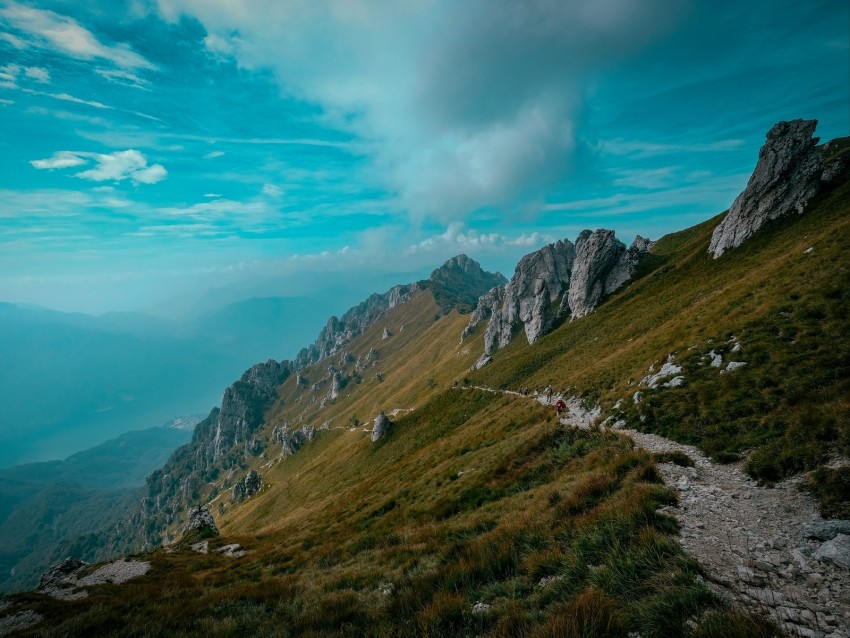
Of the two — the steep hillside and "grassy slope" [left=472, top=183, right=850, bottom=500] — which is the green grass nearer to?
the steep hillside

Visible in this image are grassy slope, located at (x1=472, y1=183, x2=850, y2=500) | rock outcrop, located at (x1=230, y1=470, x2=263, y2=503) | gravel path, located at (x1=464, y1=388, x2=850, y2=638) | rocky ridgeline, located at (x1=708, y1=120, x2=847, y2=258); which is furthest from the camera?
rock outcrop, located at (x1=230, y1=470, x2=263, y2=503)

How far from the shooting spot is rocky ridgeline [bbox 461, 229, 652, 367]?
90125 mm

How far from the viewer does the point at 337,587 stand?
1182 cm

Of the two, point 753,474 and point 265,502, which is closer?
point 753,474

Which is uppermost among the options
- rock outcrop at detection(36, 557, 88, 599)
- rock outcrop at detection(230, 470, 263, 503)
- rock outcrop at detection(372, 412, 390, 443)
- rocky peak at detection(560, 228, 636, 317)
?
rocky peak at detection(560, 228, 636, 317)

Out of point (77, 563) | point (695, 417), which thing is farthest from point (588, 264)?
point (77, 563)

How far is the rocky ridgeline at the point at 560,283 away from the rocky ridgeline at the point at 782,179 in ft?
96.0

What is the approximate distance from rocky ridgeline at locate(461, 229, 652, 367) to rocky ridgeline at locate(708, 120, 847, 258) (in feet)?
96.0

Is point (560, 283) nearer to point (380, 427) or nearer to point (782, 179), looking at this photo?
point (782, 179)

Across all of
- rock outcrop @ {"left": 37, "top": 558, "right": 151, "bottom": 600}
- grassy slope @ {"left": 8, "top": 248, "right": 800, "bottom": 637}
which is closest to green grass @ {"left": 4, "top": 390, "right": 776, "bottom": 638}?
grassy slope @ {"left": 8, "top": 248, "right": 800, "bottom": 637}

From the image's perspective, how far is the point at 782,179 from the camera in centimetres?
Answer: 5422

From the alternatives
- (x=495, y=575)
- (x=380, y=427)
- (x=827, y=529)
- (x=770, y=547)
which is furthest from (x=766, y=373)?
(x=380, y=427)

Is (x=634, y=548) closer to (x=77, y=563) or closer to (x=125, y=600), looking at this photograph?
(x=125, y=600)

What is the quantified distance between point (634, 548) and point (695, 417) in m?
12.0
